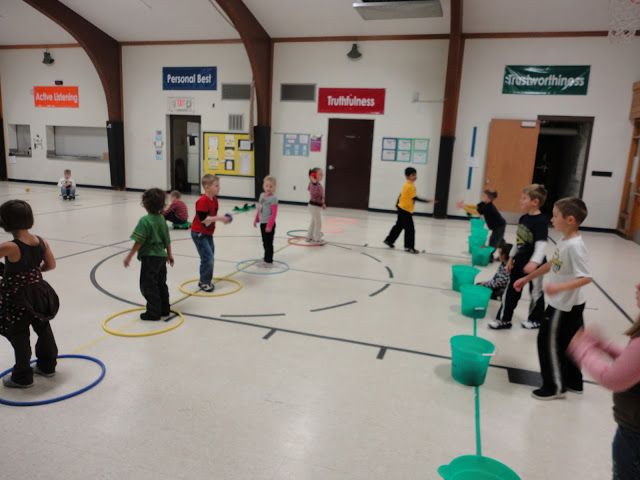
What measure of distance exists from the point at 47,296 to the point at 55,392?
0.59 meters

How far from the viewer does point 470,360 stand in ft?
9.88

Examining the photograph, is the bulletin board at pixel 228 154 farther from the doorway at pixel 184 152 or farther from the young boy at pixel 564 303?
the young boy at pixel 564 303

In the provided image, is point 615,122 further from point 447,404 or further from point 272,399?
point 272,399

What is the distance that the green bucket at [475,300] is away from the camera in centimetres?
435

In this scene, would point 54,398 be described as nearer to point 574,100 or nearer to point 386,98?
point 386,98

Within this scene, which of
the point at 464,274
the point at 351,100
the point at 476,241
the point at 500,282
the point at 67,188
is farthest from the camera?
the point at 351,100

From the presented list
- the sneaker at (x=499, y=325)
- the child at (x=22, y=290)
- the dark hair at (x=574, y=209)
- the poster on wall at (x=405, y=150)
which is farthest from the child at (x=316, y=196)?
the poster on wall at (x=405, y=150)

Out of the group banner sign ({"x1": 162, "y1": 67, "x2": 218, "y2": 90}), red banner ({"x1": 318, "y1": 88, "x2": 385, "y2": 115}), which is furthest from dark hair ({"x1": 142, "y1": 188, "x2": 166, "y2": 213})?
banner sign ({"x1": 162, "y1": 67, "x2": 218, "y2": 90})

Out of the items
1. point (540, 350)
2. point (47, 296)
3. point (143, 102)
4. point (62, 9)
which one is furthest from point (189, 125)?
point (540, 350)

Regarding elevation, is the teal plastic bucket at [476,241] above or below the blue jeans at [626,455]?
below

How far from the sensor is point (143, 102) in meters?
13.9

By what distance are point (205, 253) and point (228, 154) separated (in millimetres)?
9132

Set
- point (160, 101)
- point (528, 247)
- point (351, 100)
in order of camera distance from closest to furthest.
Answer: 1. point (528, 247)
2. point (351, 100)
3. point (160, 101)

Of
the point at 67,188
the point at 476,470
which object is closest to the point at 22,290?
the point at 476,470
